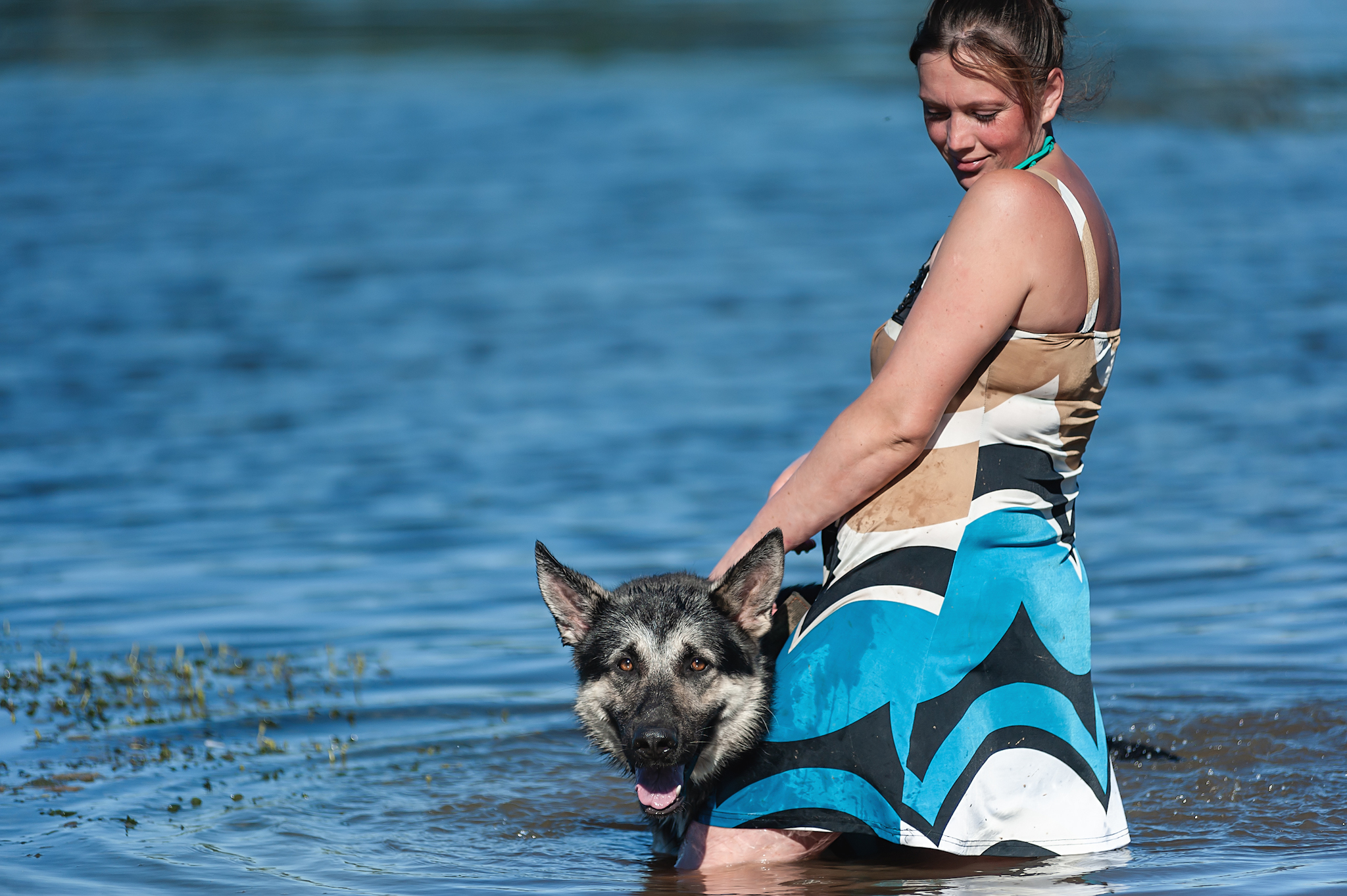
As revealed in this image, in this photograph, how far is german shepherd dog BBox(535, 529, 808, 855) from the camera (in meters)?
4.84

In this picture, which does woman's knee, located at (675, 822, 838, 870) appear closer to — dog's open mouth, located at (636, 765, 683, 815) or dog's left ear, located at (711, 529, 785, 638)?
dog's open mouth, located at (636, 765, 683, 815)

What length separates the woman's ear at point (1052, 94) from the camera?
4.38 m

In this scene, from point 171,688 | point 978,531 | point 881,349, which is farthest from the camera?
point 171,688

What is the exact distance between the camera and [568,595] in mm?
5266

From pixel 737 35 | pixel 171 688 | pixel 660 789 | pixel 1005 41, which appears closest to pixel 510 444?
pixel 171 688

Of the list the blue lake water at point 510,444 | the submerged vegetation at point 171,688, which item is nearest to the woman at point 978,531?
the blue lake water at point 510,444

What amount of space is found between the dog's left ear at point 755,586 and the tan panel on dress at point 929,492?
0.35m

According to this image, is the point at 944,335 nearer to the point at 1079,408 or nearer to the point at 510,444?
the point at 1079,408

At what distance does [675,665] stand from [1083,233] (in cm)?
197

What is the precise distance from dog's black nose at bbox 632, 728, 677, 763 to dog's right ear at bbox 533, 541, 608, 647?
0.61 m

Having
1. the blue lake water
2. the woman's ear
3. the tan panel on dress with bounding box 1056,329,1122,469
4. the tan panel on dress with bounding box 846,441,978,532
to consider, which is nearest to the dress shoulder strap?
the tan panel on dress with bounding box 1056,329,1122,469

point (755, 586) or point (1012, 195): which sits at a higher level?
point (1012, 195)

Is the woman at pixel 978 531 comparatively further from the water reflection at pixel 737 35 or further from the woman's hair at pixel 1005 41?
the water reflection at pixel 737 35

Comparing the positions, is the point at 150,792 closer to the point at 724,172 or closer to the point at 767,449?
the point at 767,449
